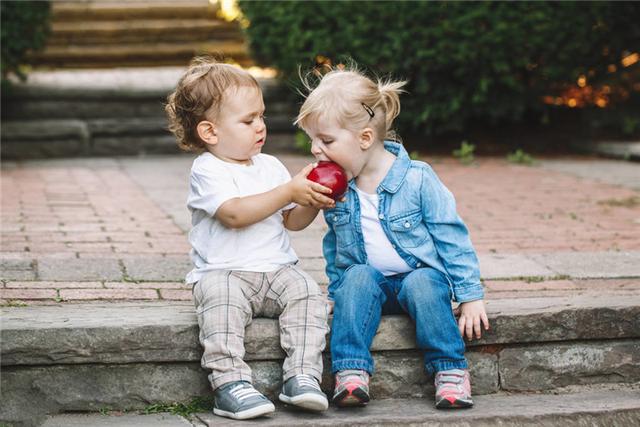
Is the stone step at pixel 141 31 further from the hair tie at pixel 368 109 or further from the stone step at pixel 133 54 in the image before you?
the hair tie at pixel 368 109

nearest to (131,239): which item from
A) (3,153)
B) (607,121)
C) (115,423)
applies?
(115,423)

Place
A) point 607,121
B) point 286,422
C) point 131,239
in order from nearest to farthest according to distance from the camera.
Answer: point 286,422, point 131,239, point 607,121

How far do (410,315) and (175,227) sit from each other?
2.16m

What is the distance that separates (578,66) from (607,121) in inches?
43.6

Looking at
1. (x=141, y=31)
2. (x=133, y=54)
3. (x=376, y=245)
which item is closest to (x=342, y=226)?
(x=376, y=245)

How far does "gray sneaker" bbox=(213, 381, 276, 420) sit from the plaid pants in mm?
23

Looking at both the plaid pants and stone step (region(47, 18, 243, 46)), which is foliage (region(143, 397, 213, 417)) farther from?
stone step (region(47, 18, 243, 46))

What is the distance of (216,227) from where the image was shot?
3318mm

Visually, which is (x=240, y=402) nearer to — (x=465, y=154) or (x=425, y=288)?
(x=425, y=288)

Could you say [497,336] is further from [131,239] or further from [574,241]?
[131,239]

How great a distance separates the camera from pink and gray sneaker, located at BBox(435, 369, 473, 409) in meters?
3.08

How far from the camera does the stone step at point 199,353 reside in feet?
9.95

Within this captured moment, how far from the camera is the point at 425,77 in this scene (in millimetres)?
Answer: 7961

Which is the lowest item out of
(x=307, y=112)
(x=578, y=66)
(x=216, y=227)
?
(x=216, y=227)
